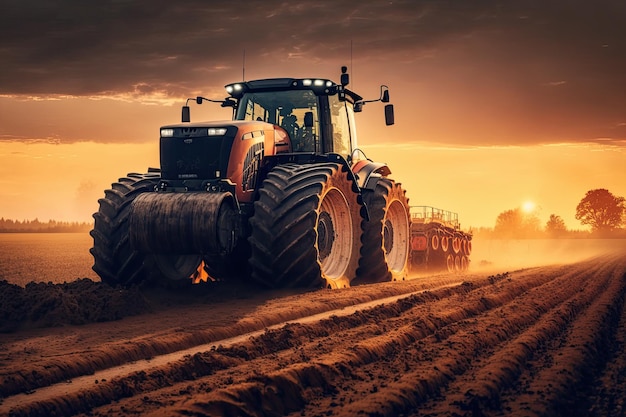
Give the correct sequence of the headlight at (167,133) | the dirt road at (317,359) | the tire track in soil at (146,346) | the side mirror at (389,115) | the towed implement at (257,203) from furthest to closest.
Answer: the side mirror at (389,115)
the headlight at (167,133)
the towed implement at (257,203)
the tire track in soil at (146,346)
the dirt road at (317,359)

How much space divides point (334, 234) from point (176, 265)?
9.43 ft

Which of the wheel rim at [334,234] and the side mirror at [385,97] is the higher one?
the side mirror at [385,97]

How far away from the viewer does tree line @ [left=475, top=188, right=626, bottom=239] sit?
73688 mm

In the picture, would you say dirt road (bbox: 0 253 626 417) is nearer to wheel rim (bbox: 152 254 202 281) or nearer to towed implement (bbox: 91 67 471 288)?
wheel rim (bbox: 152 254 202 281)

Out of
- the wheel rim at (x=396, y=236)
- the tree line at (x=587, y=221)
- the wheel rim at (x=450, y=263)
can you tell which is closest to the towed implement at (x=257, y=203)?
the wheel rim at (x=396, y=236)

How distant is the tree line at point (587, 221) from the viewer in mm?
73688

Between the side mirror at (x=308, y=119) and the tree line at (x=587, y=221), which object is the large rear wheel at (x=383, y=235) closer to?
the side mirror at (x=308, y=119)

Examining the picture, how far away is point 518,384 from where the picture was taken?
257 inches

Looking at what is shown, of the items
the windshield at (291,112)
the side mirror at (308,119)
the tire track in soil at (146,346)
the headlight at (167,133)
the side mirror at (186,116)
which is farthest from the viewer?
the side mirror at (186,116)

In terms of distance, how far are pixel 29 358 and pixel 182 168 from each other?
519 centimetres

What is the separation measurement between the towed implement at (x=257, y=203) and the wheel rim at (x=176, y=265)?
0.02 metres

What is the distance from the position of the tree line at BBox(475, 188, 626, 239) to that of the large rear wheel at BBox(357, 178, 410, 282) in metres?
56.9

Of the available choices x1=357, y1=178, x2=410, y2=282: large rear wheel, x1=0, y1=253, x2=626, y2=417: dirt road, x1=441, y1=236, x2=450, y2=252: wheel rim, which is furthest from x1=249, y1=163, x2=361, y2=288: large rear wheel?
x1=441, y1=236, x2=450, y2=252: wheel rim

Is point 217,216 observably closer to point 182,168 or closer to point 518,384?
point 182,168
